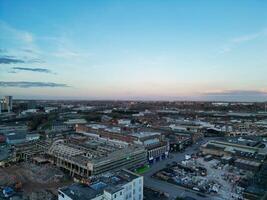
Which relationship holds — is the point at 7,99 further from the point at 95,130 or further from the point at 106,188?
the point at 106,188

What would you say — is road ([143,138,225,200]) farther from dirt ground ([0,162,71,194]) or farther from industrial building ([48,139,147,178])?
dirt ground ([0,162,71,194])

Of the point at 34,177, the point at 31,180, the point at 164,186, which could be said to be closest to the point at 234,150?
the point at 164,186

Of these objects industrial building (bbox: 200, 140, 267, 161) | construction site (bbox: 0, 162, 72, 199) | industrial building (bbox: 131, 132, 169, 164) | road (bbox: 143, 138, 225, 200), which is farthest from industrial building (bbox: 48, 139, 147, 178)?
industrial building (bbox: 200, 140, 267, 161)

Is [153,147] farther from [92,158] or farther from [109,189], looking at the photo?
[109,189]

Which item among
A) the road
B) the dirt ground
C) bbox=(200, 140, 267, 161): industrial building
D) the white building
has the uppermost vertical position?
the white building

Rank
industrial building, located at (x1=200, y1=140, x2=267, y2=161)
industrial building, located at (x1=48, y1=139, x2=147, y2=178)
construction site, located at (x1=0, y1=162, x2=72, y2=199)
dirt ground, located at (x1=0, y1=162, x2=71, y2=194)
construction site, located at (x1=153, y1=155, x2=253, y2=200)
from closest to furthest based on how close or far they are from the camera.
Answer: construction site, located at (x1=0, y1=162, x2=72, y2=199)
construction site, located at (x1=153, y1=155, x2=253, y2=200)
dirt ground, located at (x1=0, y1=162, x2=71, y2=194)
industrial building, located at (x1=48, y1=139, x2=147, y2=178)
industrial building, located at (x1=200, y1=140, x2=267, y2=161)

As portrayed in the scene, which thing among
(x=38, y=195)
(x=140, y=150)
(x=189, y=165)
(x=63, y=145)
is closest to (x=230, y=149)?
Answer: (x=189, y=165)

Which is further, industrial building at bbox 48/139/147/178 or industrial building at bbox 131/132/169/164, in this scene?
industrial building at bbox 131/132/169/164
